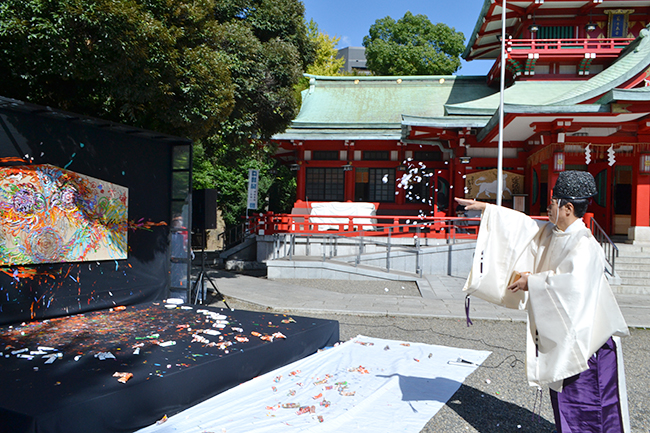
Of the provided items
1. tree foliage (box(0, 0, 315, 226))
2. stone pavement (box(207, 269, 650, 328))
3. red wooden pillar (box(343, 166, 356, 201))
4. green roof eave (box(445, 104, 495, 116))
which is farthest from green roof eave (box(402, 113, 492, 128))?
stone pavement (box(207, 269, 650, 328))

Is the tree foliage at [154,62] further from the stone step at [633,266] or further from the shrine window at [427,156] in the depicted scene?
the stone step at [633,266]

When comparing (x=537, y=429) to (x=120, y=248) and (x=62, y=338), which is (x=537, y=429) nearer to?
(x=62, y=338)

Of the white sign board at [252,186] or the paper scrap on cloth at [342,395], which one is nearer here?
the paper scrap on cloth at [342,395]

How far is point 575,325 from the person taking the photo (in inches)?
105

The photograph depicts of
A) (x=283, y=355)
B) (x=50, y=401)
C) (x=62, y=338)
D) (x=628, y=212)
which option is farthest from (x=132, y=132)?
(x=628, y=212)

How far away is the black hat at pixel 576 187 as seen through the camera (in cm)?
279

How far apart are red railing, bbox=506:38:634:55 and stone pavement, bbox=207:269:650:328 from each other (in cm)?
859

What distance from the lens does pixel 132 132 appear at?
6.50 meters

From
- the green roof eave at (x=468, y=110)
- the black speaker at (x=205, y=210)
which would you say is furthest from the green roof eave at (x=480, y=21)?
the black speaker at (x=205, y=210)

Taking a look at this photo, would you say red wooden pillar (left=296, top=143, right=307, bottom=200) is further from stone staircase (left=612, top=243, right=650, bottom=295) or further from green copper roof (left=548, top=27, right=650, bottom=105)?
stone staircase (left=612, top=243, right=650, bottom=295)

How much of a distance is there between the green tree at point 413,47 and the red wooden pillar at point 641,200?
19.2 meters

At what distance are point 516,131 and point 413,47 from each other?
1772 centimetres

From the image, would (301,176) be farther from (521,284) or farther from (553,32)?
(521,284)

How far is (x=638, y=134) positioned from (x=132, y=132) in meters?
12.3
